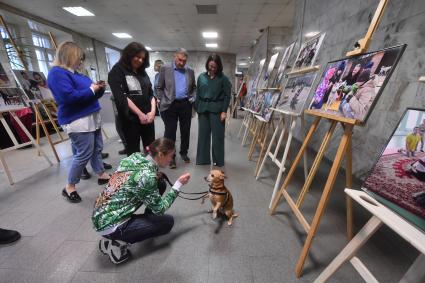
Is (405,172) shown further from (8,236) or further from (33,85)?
(33,85)

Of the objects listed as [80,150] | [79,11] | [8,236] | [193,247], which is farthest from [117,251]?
[79,11]

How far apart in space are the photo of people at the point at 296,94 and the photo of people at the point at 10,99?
3022 millimetres

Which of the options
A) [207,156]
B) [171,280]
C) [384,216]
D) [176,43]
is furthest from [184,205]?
[176,43]

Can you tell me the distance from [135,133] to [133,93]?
1.33ft

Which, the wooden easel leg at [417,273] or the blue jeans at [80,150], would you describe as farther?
the blue jeans at [80,150]

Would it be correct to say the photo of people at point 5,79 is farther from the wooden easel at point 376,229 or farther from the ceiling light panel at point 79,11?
the ceiling light panel at point 79,11

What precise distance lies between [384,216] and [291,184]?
170 cm

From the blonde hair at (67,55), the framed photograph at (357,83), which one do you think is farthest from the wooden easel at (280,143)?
the blonde hair at (67,55)

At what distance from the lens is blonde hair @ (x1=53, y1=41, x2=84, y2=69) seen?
5.65ft

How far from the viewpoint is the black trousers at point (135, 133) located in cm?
217

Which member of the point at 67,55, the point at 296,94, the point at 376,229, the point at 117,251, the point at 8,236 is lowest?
the point at 8,236

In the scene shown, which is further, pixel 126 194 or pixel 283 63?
pixel 283 63

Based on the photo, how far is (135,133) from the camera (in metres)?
2.22

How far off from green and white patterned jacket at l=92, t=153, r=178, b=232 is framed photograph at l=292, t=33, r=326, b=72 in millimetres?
1643
